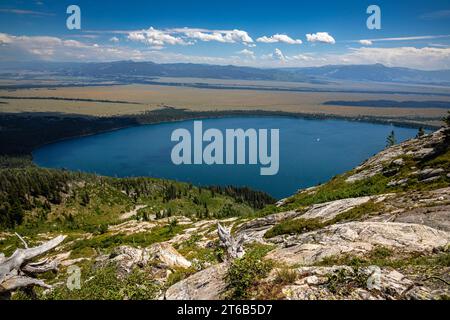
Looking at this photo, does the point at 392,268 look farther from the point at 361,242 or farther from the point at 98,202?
the point at 98,202

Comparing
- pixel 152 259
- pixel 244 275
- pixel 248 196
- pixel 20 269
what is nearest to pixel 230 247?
pixel 244 275

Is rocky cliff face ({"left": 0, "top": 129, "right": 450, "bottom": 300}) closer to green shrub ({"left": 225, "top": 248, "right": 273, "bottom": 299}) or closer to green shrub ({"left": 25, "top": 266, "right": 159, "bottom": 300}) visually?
green shrub ({"left": 225, "top": 248, "right": 273, "bottom": 299})

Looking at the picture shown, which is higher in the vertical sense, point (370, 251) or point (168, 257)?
point (370, 251)

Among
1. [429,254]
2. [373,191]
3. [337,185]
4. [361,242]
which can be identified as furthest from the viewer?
[337,185]

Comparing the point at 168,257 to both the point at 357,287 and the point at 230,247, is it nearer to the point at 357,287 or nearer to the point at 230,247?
the point at 230,247

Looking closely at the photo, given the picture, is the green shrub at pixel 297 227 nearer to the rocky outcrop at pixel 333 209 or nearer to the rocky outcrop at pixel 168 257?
the rocky outcrop at pixel 333 209

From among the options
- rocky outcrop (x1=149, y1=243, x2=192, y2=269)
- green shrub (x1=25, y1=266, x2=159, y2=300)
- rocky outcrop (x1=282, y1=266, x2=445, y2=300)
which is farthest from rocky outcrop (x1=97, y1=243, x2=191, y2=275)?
rocky outcrop (x1=282, y1=266, x2=445, y2=300)
